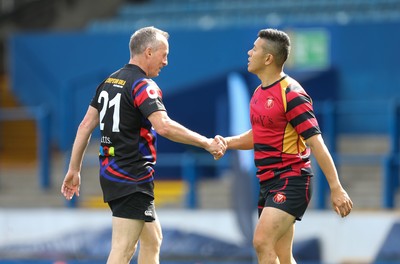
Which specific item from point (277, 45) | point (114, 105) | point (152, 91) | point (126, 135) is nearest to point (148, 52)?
point (152, 91)

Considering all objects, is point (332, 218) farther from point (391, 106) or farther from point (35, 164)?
point (35, 164)

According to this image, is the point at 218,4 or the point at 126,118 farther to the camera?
the point at 218,4

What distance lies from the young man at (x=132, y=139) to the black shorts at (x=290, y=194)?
0.53 metres

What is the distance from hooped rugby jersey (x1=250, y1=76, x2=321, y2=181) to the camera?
662 cm

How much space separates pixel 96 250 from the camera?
1146cm

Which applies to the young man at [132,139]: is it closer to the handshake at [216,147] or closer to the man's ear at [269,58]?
the handshake at [216,147]

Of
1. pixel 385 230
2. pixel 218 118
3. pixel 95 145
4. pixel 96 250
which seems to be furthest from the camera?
pixel 95 145

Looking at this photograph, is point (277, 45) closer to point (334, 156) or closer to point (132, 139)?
point (132, 139)

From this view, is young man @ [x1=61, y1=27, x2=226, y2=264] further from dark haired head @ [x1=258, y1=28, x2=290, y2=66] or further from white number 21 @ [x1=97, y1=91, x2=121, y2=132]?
dark haired head @ [x1=258, y1=28, x2=290, y2=66]

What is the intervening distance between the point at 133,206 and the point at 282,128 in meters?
1.13

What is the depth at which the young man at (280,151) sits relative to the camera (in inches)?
260

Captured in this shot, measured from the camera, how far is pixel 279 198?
6691 millimetres

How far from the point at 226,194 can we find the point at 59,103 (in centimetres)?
476

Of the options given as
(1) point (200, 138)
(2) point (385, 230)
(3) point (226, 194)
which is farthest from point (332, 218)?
(1) point (200, 138)
